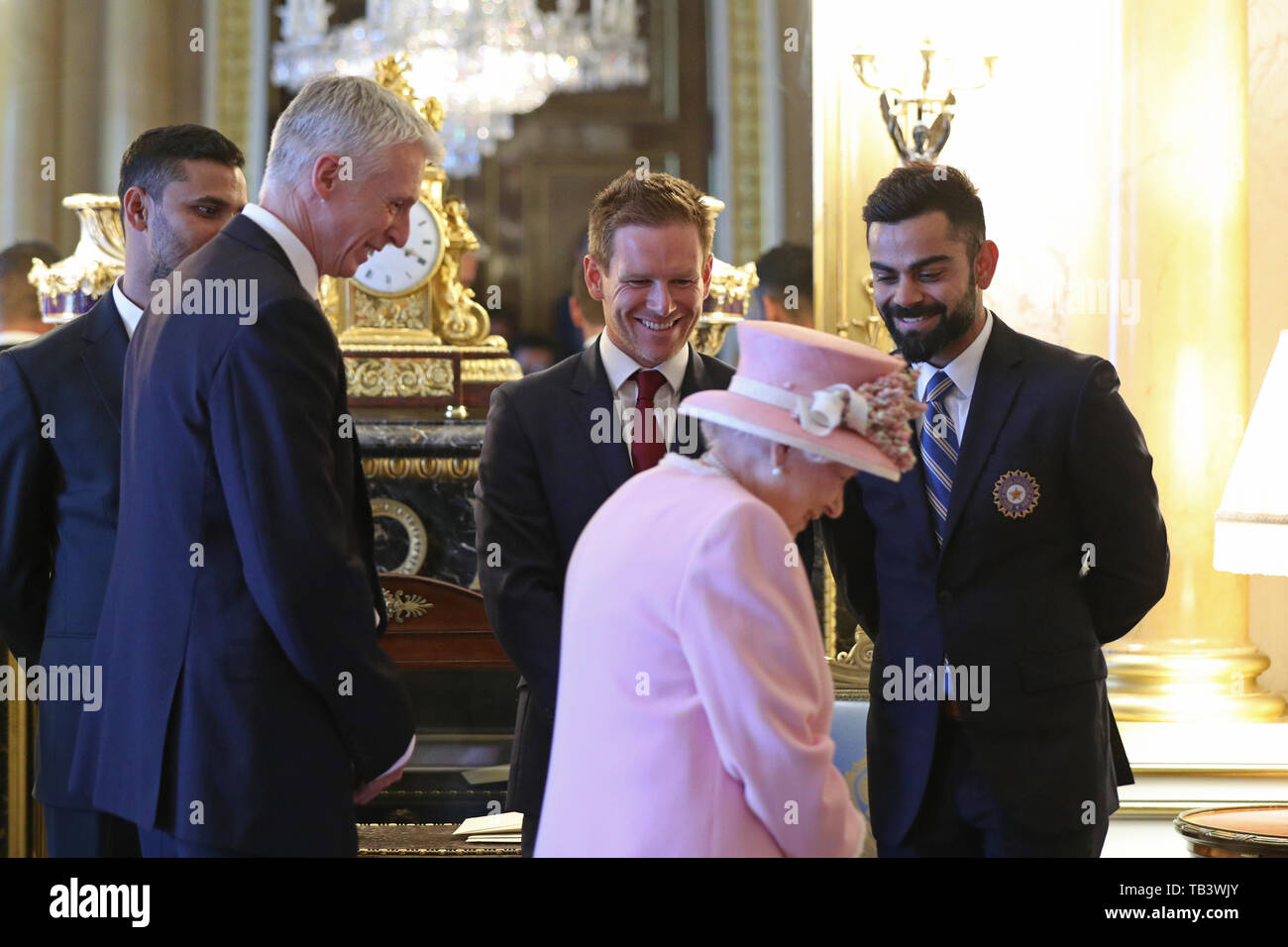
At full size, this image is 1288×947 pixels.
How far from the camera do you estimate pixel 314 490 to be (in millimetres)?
1899

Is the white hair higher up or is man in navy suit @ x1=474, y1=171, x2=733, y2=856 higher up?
the white hair

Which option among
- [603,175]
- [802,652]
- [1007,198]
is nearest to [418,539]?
[603,175]

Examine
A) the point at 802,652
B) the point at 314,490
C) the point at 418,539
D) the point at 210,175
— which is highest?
the point at 210,175

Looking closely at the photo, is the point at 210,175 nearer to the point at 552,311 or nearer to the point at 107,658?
the point at 107,658

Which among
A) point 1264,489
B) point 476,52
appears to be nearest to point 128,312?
point 1264,489

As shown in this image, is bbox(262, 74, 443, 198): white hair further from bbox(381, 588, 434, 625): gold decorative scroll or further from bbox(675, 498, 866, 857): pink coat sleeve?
bbox(381, 588, 434, 625): gold decorative scroll

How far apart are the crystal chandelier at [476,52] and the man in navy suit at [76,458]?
121 inches

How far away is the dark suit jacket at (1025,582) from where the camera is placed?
7.32 feet

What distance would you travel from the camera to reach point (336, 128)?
2.08 metres

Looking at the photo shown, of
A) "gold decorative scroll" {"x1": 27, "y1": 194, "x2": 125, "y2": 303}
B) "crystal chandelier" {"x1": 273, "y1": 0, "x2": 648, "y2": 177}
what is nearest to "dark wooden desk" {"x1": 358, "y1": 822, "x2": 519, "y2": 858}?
"gold decorative scroll" {"x1": 27, "y1": 194, "x2": 125, "y2": 303}

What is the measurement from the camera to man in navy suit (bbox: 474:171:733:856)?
2320mm

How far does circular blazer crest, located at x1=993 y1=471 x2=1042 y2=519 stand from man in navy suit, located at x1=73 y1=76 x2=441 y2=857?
3.10 ft

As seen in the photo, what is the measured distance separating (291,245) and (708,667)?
90cm
